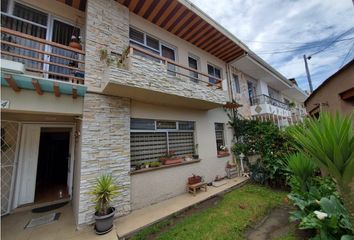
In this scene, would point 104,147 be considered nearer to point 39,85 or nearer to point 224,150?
point 39,85

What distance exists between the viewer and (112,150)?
15.4 feet

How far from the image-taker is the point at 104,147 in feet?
15.0

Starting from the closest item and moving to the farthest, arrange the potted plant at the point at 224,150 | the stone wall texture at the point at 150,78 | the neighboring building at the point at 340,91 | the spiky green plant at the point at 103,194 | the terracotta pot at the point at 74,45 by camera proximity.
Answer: the neighboring building at the point at 340,91 < the spiky green plant at the point at 103,194 < the stone wall texture at the point at 150,78 < the terracotta pot at the point at 74,45 < the potted plant at the point at 224,150

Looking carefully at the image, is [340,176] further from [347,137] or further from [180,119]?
[180,119]

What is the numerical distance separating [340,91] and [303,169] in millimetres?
2305

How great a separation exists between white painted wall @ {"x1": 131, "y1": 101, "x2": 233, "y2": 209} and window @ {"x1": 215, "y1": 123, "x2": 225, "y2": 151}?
0.24 meters

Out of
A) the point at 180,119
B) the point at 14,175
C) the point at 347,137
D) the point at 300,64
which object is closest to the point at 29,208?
the point at 14,175

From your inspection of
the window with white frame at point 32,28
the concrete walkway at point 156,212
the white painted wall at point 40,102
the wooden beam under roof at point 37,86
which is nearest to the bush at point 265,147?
the concrete walkway at point 156,212

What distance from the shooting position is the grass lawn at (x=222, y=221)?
12.6ft

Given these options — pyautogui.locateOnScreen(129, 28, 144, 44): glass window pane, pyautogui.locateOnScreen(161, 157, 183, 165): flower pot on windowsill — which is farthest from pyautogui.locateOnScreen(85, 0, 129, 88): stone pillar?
pyautogui.locateOnScreen(161, 157, 183, 165): flower pot on windowsill

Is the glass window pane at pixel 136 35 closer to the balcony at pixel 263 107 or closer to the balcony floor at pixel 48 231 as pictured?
the balcony floor at pixel 48 231

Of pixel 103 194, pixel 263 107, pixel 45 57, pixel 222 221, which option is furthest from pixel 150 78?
pixel 263 107

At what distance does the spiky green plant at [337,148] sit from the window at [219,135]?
6.50 meters

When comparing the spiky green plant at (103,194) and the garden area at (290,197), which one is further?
the spiky green plant at (103,194)
